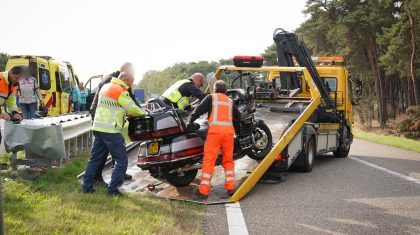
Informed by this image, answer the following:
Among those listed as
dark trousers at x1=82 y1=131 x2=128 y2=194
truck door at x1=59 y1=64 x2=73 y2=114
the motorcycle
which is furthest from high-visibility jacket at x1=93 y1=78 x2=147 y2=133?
truck door at x1=59 y1=64 x2=73 y2=114

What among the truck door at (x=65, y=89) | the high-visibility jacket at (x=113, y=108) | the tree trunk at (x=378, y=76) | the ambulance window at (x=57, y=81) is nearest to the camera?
the high-visibility jacket at (x=113, y=108)

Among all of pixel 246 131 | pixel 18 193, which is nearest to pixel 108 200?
pixel 18 193

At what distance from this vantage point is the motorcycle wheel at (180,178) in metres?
7.54

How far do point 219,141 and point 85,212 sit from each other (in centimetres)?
235

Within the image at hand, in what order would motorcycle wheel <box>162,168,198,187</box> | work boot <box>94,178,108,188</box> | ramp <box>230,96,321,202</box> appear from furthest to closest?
1. work boot <box>94,178,108,188</box>
2. motorcycle wheel <box>162,168,198,187</box>
3. ramp <box>230,96,321,202</box>

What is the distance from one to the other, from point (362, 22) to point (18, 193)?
30.6m

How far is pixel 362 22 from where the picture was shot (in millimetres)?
33406

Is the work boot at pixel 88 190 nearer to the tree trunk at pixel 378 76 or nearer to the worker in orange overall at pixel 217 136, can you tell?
the worker in orange overall at pixel 217 136

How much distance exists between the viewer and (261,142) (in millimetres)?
9375

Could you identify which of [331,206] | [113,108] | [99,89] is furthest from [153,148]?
[331,206]

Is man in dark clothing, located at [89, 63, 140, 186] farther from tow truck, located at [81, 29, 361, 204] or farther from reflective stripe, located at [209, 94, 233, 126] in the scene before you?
reflective stripe, located at [209, 94, 233, 126]

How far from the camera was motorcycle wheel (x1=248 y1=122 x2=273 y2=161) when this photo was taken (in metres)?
9.24

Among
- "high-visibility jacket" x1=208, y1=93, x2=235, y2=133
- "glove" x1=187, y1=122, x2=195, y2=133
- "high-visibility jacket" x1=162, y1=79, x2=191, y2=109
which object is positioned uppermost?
"high-visibility jacket" x1=162, y1=79, x2=191, y2=109

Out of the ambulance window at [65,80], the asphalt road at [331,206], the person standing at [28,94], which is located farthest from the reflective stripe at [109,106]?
the ambulance window at [65,80]
